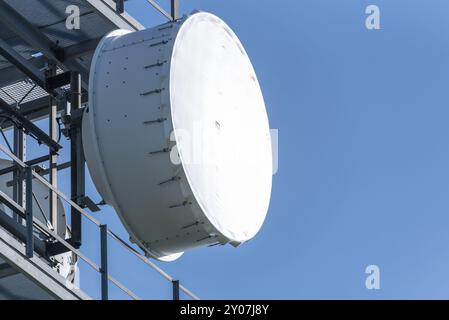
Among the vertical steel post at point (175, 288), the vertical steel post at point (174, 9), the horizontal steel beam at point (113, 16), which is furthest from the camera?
the vertical steel post at point (174, 9)

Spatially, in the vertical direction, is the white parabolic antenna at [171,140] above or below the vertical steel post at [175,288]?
above

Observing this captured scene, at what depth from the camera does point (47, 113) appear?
1174 inches

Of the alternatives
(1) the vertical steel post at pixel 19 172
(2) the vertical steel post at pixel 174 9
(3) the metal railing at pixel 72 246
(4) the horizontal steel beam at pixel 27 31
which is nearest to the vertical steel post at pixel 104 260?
(3) the metal railing at pixel 72 246

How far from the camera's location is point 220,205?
79.7 ft

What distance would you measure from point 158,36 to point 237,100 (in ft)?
5.95

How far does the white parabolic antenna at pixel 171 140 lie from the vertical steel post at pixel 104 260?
0.46 m

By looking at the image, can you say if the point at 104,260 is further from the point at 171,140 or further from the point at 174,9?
the point at 174,9

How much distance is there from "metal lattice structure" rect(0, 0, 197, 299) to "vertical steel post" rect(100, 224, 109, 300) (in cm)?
1

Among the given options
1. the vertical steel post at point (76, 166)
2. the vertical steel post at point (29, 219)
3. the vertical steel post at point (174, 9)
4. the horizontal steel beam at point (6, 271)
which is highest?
the vertical steel post at point (174, 9)

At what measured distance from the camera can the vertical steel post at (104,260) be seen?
24.0 meters

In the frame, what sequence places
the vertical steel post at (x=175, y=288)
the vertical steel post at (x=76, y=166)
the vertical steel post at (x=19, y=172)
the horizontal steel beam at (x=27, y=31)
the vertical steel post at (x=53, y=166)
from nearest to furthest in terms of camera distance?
the vertical steel post at (x=175, y=288)
the vertical steel post at (x=76, y=166)
the horizontal steel beam at (x=27, y=31)
the vertical steel post at (x=53, y=166)
the vertical steel post at (x=19, y=172)

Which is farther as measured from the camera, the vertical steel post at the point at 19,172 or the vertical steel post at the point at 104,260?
the vertical steel post at the point at 19,172

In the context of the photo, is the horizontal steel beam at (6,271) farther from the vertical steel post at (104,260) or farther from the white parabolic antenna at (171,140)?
the white parabolic antenna at (171,140)
